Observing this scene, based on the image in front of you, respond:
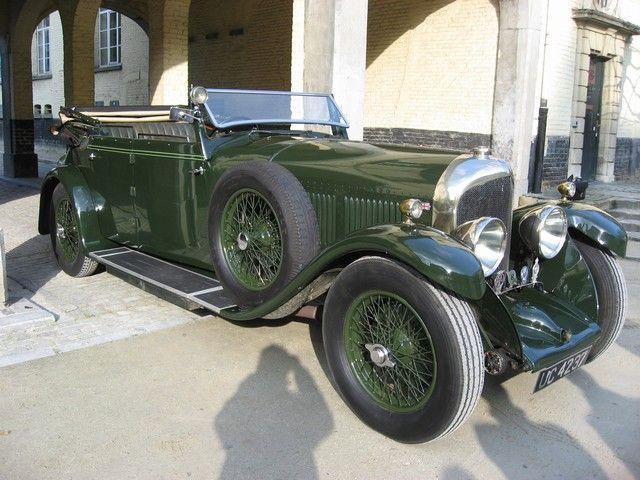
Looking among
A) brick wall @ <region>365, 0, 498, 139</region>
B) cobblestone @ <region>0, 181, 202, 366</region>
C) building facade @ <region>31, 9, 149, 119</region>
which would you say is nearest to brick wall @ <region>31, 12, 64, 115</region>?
building facade @ <region>31, 9, 149, 119</region>

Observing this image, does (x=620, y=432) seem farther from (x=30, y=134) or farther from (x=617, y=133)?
(x=30, y=134)

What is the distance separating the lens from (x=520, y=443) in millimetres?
2990

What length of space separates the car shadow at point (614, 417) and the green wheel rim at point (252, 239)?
189 cm

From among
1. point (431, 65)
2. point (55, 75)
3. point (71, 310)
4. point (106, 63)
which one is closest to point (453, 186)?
point (71, 310)

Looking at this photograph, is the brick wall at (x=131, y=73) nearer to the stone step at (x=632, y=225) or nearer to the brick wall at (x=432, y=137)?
the brick wall at (x=432, y=137)

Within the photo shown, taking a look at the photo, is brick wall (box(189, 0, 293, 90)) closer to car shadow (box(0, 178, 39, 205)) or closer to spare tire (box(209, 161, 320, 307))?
car shadow (box(0, 178, 39, 205))

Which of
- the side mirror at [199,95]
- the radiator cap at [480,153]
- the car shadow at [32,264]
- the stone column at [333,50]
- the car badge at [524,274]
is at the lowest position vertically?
the car shadow at [32,264]

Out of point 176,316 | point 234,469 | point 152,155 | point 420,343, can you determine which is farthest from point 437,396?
point 152,155

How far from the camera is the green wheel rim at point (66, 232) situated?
5.54 meters

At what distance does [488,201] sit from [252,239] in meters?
1.43

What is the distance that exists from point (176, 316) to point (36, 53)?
732 inches

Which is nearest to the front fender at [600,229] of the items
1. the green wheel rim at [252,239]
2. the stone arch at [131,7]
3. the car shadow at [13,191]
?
the green wheel rim at [252,239]

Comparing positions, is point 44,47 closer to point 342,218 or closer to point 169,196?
point 169,196

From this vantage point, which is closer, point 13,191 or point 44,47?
point 13,191
